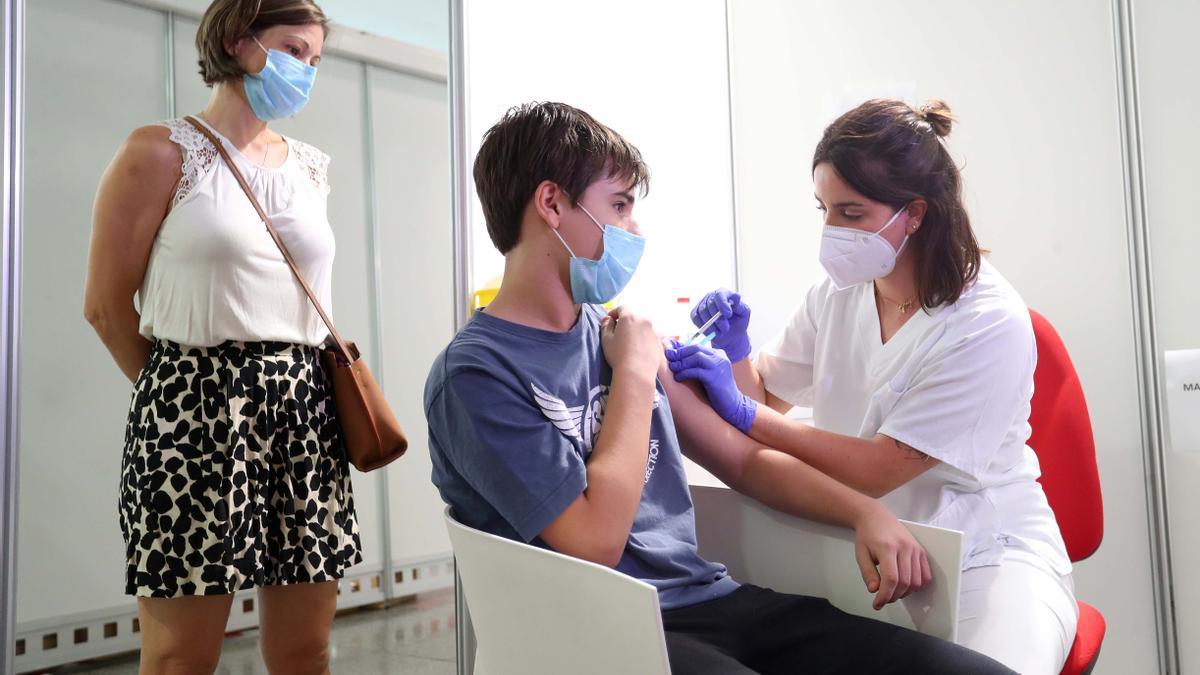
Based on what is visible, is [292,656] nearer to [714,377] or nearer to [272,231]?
[272,231]

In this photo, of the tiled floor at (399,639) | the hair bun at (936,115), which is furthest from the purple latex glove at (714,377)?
the tiled floor at (399,639)

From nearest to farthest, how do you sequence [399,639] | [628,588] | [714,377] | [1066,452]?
[628,588] < [714,377] < [1066,452] < [399,639]

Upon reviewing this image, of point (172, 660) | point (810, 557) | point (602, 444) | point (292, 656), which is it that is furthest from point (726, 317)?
point (172, 660)

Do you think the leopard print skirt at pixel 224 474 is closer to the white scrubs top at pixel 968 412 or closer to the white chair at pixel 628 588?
the white chair at pixel 628 588

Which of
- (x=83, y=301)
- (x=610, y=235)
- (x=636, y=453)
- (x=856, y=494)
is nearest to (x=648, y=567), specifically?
(x=636, y=453)

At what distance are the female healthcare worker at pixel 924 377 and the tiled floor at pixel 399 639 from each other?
95cm

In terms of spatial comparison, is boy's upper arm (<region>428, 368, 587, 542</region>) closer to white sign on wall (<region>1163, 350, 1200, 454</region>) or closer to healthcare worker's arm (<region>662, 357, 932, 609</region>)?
healthcare worker's arm (<region>662, 357, 932, 609</region>)

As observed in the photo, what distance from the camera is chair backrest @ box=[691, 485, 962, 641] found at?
4.12 feet

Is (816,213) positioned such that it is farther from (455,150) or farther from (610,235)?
(610,235)

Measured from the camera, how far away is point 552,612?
3.39ft

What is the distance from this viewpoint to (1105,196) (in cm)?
241

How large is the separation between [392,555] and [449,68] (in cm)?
114

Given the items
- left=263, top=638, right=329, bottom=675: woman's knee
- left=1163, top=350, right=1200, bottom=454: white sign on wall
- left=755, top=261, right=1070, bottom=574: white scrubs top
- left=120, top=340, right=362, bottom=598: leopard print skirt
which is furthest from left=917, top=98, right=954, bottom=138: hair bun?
left=263, top=638, right=329, bottom=675: woman's knee

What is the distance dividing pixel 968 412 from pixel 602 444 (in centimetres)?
68
